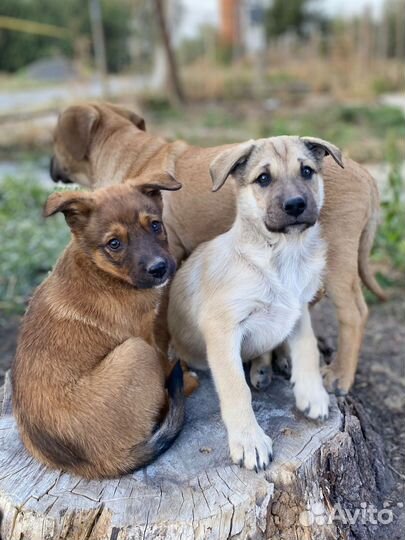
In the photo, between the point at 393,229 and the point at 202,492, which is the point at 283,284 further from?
the point at 393,229

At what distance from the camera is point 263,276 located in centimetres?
362

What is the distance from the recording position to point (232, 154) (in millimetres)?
3633

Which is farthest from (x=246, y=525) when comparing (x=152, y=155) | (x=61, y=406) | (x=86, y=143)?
(x=86, y=143)

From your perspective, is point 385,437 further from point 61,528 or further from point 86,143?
point 86,143

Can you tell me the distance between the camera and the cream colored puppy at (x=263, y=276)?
3.42 metres

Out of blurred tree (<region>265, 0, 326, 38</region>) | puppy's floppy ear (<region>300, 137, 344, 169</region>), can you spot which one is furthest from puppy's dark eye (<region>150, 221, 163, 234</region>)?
blurred tree (<region>265, 0, 326, 38</region>)

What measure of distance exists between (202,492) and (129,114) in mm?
3352

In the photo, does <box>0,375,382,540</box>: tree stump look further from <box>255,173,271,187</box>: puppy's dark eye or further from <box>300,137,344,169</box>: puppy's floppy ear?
<box>300,137,344,169</box>: puppy's floppy ear

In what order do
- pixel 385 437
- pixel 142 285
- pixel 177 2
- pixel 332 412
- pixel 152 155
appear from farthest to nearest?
1. pixel 177 2
2. pixel 152 155
3. pixel 385 437
4. pixel 332 412
5. pixel 142 285

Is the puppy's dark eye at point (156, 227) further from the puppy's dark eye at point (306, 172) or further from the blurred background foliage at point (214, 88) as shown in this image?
the blurred background foliage at point (214, 88)

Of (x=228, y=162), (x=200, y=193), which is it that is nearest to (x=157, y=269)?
(x=228, y=162)

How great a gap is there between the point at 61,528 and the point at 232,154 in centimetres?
215

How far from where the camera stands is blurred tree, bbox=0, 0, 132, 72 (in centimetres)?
3170

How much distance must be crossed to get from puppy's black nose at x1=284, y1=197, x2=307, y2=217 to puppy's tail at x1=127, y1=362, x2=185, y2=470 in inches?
43.2
